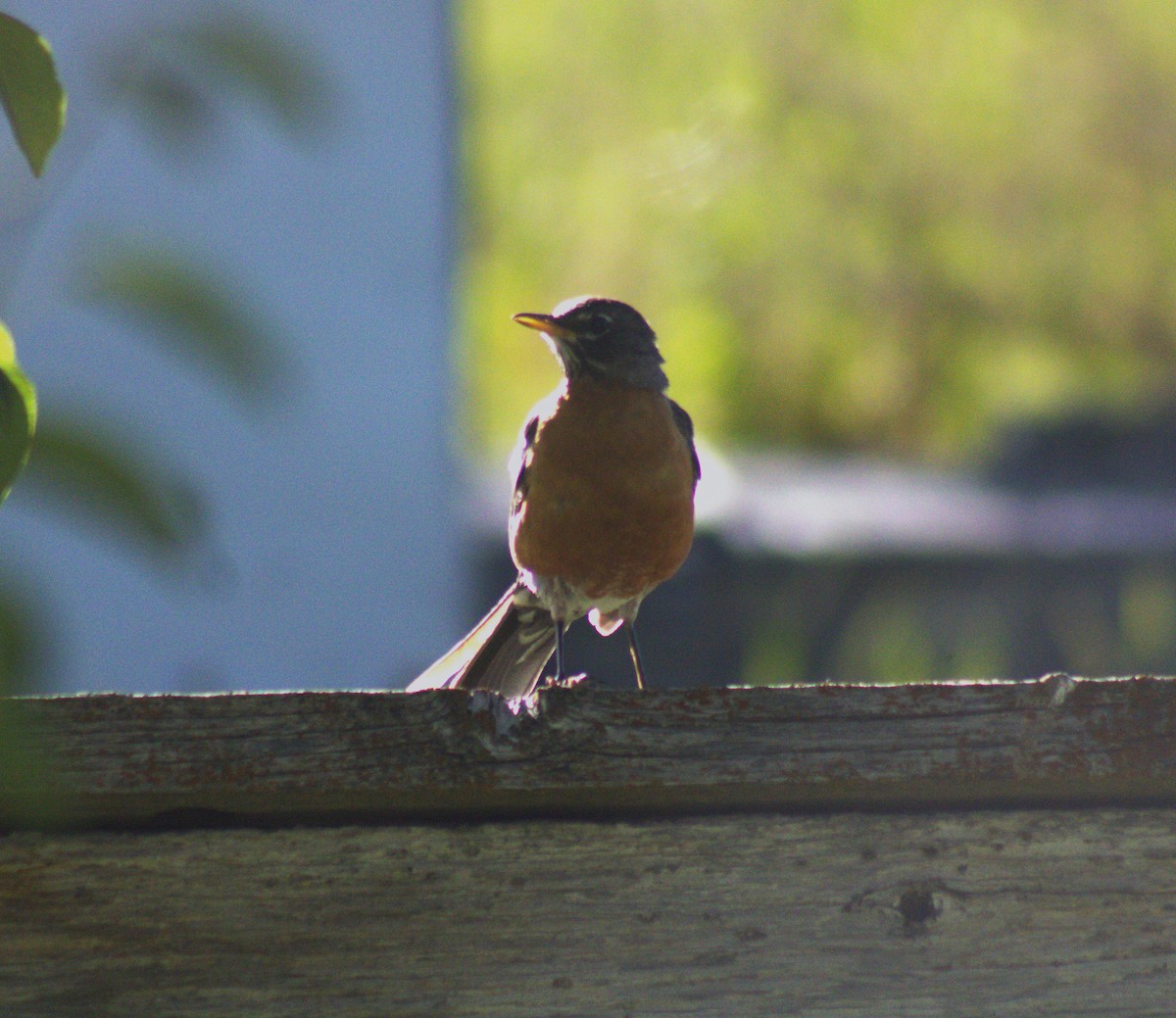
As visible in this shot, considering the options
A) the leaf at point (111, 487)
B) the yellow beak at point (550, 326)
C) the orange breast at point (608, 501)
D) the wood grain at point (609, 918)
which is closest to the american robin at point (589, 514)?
the orange breast at point (608, 501)

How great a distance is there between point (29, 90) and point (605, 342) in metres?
2.77

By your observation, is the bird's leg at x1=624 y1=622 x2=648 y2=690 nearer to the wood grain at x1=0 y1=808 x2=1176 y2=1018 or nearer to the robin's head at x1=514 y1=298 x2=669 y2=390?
the robin's head at x1=514 y1=298 x2=669 y2=390

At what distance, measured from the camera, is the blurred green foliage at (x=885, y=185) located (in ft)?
58.5

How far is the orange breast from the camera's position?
3.29 m

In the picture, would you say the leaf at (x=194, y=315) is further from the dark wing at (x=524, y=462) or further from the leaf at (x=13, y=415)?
the dark wing at (x=524, y=462)

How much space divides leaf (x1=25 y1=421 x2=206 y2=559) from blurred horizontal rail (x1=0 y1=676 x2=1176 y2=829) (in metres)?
0.71

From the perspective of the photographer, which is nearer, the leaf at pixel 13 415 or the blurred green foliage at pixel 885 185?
the leaf at pixel 13 415

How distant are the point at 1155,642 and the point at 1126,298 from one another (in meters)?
11.6

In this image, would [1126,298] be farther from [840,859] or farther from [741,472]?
[840,859]

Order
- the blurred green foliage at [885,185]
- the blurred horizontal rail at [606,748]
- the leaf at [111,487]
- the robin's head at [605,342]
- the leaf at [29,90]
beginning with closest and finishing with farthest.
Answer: the leaf at [111,487] → the leaf at [29,90] → the blurred horizontal rail at [606,748] → the robin's head at [605,342] → the blurred green foliage at [885,185]

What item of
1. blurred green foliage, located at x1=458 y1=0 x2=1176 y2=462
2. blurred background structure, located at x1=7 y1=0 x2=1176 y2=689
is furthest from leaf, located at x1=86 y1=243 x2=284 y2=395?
blurred green foliage, located at x1=458 y1=0 x2=1176 y2=462

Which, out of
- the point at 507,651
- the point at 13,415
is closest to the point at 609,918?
Answer: the point at 13,415

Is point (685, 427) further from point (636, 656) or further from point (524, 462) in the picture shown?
point (636, 656)

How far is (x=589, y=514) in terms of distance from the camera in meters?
3.30
